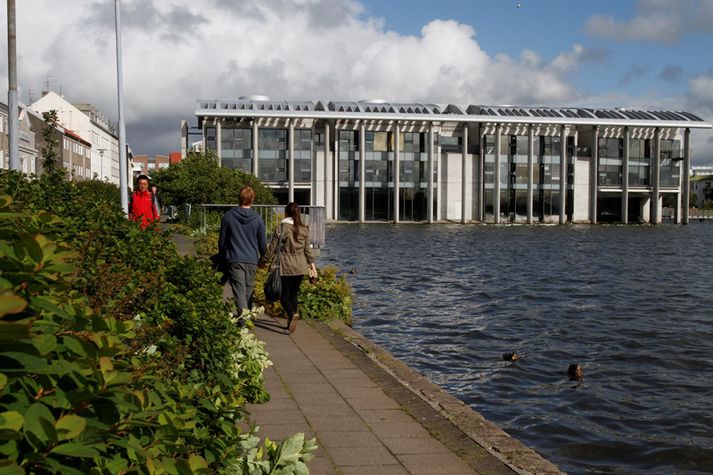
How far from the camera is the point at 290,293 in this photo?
37.8 ft

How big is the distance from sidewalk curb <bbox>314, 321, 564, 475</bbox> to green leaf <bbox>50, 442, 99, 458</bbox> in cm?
409

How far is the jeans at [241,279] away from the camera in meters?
10.4

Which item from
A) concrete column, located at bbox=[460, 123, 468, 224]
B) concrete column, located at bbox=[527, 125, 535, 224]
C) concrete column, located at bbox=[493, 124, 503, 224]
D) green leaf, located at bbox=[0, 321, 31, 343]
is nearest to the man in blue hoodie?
green leaf, located at bbox=[0, 321, 31, 343]

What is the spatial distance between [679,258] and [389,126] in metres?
56.9

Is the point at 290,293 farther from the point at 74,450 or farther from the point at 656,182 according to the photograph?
the point at 656,182

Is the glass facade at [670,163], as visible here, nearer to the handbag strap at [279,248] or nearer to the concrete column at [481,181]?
the concrete column at [481,181]

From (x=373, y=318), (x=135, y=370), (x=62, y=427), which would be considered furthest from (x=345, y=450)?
(x=373, y=318)

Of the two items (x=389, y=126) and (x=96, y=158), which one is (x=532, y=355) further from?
(x=96, y=158)

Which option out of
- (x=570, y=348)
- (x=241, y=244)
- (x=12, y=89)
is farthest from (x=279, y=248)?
(x=12, y=89)

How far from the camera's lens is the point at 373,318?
56.9 ft

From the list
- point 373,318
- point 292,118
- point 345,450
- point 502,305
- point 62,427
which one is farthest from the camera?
point 292,118

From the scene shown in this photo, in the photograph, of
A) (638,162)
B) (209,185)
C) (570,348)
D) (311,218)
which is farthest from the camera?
(638,162)

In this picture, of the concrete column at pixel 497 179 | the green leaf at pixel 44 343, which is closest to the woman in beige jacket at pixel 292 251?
the green leaf at pixel 44 343

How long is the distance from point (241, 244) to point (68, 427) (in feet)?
28.4
